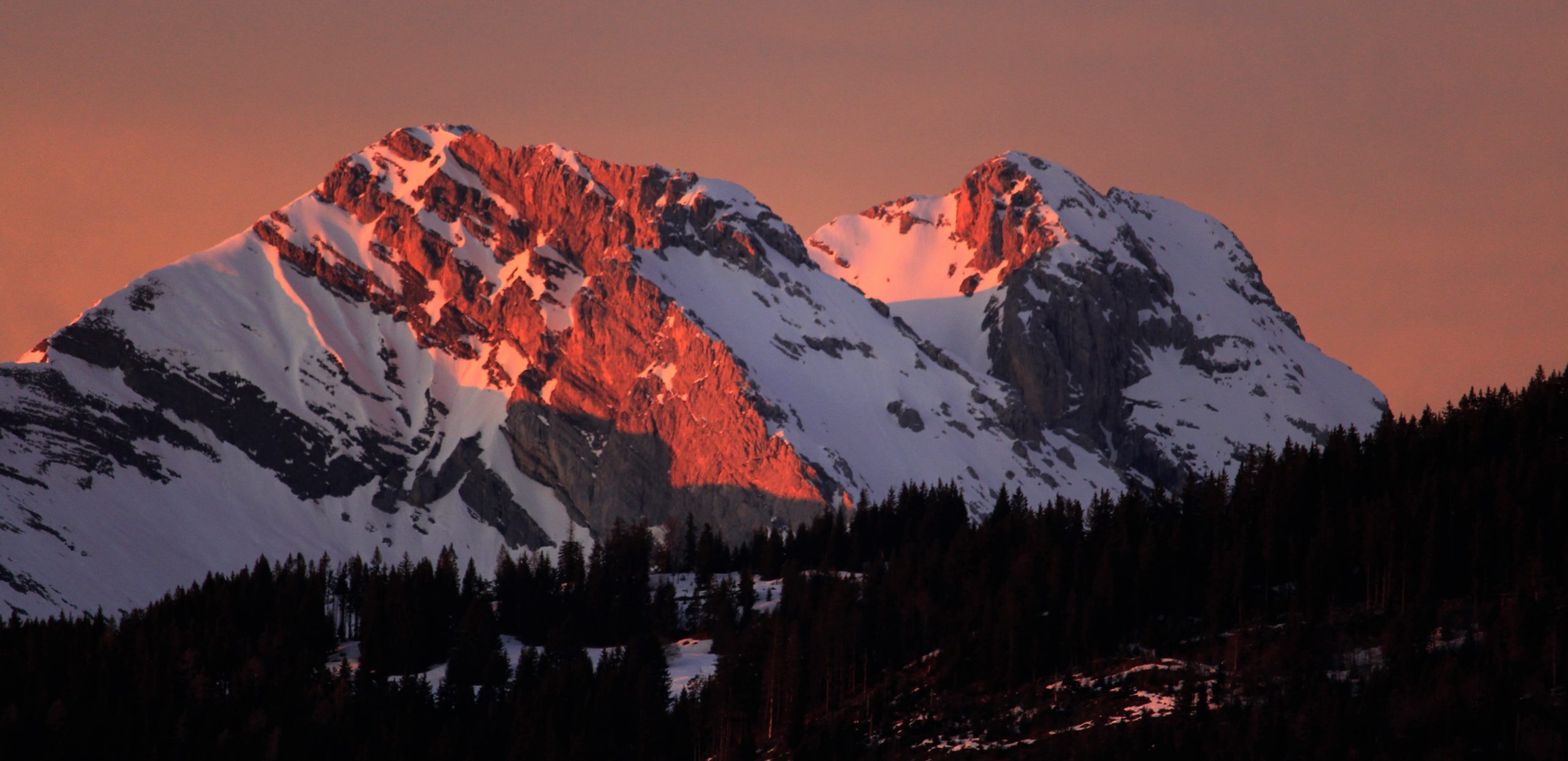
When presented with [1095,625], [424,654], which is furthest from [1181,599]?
[424,654]

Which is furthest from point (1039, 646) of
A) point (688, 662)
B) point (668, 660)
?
point (668, 660)

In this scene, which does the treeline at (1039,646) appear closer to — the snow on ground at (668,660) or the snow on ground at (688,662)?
the snow on ground at (668,660)

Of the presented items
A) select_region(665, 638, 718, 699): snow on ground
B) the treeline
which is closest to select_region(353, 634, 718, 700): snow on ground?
select_region(665, 638, 718, 699): snow on ground

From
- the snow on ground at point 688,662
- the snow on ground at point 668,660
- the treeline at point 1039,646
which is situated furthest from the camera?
the snow on ground at point 668,660

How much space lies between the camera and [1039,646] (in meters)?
147

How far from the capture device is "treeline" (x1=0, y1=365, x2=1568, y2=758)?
12338 centimetres

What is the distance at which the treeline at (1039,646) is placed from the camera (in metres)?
123

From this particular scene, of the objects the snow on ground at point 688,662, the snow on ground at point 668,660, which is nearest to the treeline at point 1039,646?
the snow on ground at point 668,660

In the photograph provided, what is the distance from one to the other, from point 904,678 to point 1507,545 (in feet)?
159

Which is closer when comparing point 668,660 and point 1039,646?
point 1039,646

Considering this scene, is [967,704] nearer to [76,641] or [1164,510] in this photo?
[1164,510]

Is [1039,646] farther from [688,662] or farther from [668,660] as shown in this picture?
[668,660]

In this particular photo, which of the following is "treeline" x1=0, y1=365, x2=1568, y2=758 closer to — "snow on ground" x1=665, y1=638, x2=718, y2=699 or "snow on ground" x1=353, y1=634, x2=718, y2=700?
"snow on ground" x1=353, y1=634, x2=718, y2=700

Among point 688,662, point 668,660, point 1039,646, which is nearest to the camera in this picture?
point 1039,646
